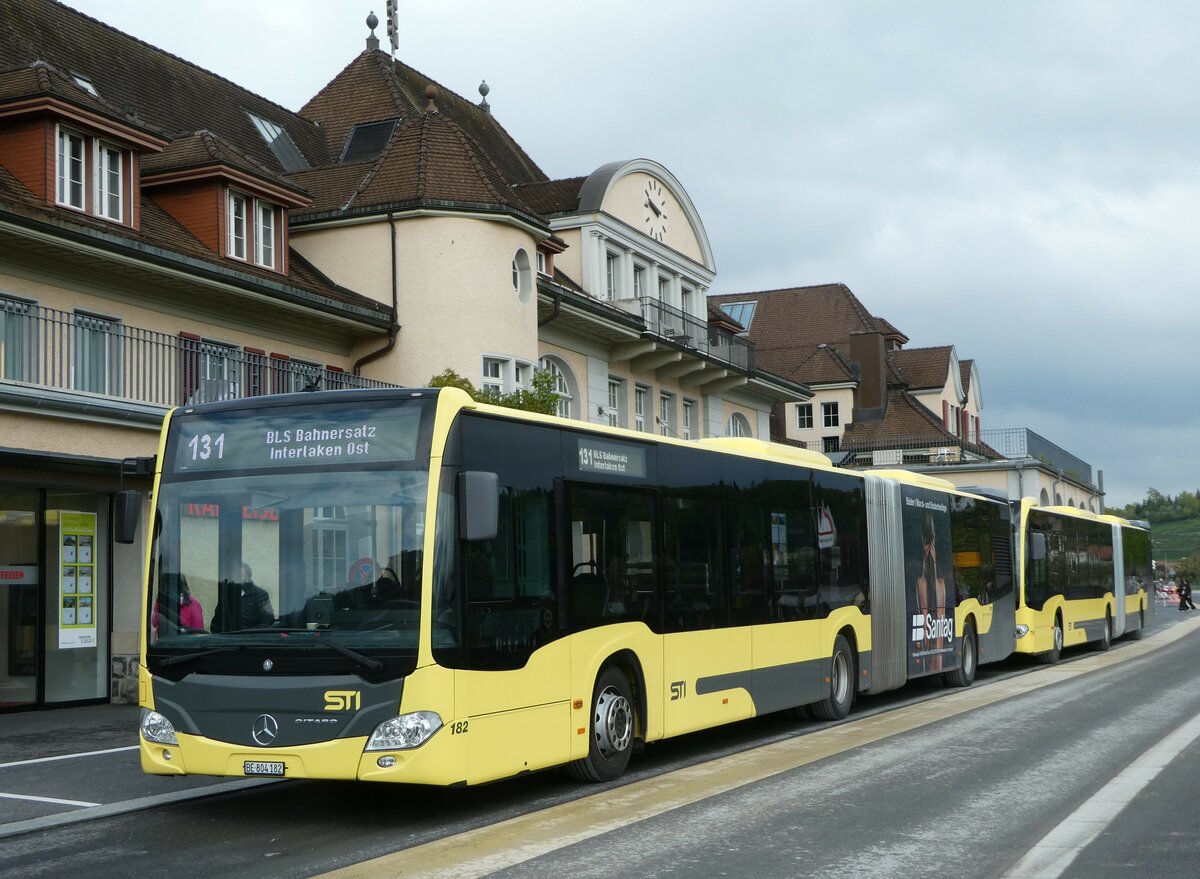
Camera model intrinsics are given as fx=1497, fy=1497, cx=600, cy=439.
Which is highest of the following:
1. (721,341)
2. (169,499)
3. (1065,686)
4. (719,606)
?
(721,341)

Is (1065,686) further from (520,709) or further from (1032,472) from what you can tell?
(1032,472)

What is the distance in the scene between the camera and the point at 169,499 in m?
10.2

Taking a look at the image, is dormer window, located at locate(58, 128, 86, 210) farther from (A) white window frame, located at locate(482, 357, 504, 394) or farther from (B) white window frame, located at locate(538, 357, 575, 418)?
(B) white window frame, located at locate(538, 357, 575, 418)

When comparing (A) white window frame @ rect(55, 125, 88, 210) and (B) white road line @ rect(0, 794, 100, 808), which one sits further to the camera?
(A) white window frame @ rect(55, 125, 88, 210)

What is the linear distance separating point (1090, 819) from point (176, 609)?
6.07m

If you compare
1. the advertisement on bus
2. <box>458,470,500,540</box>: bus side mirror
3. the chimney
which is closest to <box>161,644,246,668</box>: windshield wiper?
<box>458,470,500,540</box>: bus side mirror

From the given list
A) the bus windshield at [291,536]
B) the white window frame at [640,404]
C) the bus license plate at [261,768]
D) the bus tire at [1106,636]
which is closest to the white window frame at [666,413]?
the white window frame at [640,404]

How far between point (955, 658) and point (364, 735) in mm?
14191

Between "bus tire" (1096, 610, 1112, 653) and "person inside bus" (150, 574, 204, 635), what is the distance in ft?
88.8

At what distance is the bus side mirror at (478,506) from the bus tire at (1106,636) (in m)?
26.6

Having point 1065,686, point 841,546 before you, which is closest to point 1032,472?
point 1065,686

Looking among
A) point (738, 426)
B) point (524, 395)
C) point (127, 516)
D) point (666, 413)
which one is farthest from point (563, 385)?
point (127, 516)

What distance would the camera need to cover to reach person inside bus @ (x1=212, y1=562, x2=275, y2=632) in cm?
968

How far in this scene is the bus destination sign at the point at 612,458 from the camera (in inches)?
458
